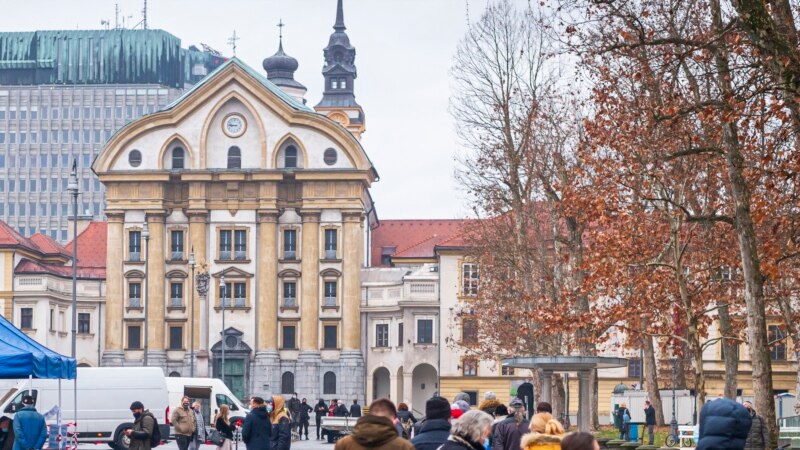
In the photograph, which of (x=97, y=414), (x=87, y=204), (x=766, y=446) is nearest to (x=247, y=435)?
(x=766, y=446)

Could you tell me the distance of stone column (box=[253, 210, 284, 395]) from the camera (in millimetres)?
102938

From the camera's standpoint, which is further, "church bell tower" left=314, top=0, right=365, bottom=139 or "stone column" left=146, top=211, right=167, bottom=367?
"church bell tower" left=314, top=0, right=365, bottom=139

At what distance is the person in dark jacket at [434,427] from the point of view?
16688mm

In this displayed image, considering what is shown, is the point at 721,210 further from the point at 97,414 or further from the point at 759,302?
the point at 97,414

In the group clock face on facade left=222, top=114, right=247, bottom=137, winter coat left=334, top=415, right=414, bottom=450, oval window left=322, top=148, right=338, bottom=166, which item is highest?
clock face on facade left=222, top=114, right=247, bottom=137

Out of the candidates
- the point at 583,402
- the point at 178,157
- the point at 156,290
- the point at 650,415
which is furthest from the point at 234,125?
the point at 583,402

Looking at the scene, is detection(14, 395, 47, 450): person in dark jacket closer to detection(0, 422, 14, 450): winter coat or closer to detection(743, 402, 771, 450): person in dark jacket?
detection(0, 422, 14, 450): winter coat

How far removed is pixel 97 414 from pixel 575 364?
19958mm

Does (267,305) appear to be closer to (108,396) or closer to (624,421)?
(624,421)

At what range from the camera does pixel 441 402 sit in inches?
676

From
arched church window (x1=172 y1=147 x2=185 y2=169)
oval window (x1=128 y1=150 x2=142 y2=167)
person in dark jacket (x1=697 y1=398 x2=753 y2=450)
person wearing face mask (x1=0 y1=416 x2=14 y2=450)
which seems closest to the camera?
person in dark jacket (x1=697 y1=398 x2=753 y2=450)

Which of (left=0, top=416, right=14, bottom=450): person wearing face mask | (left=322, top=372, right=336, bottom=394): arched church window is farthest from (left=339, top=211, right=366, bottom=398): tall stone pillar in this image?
(left=0, top=416, right=14, bottom=450): person wearing face mask

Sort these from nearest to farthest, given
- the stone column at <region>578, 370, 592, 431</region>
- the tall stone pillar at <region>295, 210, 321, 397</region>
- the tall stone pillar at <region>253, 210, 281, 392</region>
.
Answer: the stone column at <region>578, 370, 592, 431</region>, the tall stone pillar at <region>253, 210, 281, 392</region>, the tall stone pillar at <region>295, 210, 321, 397</region>

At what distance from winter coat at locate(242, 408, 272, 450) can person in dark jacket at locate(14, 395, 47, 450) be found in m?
3.90
